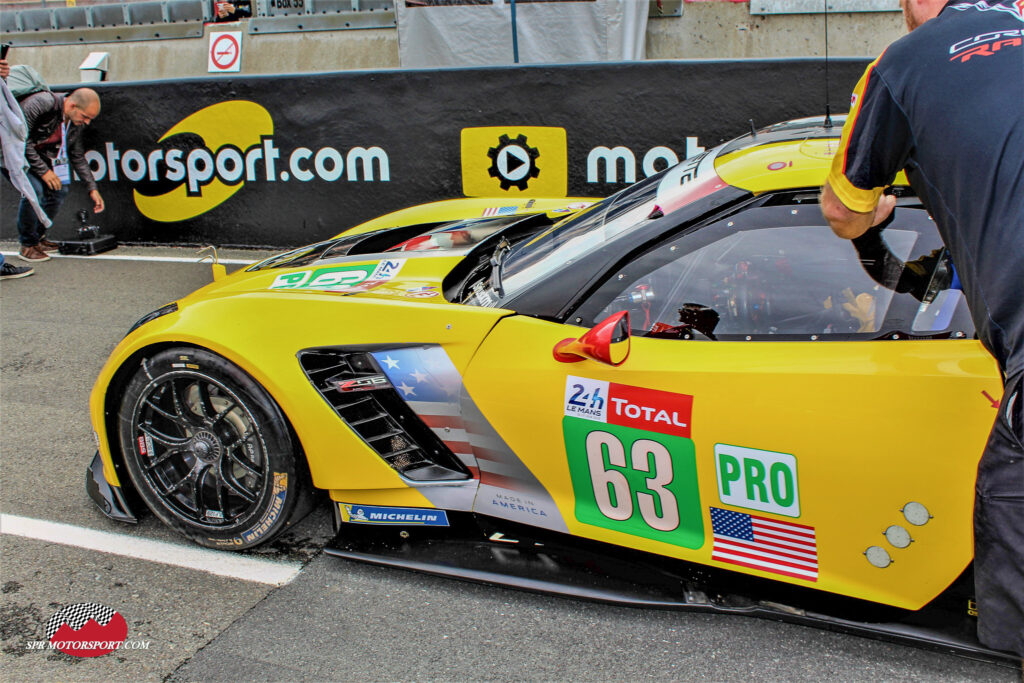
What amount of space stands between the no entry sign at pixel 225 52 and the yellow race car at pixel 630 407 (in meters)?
8.42

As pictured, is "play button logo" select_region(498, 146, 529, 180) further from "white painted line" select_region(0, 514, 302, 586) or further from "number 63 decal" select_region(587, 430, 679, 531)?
"number 63 decal" select_region(587, 430, 679, 531)

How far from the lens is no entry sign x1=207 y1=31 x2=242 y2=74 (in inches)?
408

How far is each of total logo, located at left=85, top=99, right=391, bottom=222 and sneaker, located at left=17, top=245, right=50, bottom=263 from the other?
32.4 inches

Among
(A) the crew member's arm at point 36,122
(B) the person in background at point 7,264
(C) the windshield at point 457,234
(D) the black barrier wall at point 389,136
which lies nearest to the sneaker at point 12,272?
(B) the person in background at point 7,264

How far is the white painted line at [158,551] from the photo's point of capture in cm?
280

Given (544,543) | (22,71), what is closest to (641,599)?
(544,543)

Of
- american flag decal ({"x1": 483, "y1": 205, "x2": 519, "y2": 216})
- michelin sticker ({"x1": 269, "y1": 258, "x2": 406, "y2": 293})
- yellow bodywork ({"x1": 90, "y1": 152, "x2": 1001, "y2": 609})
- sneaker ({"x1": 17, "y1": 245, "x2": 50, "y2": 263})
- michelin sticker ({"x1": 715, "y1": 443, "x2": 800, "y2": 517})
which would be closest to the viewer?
yellow bodywork ({"x1": 90, "y1": 152, "x2": 1001, "y2": 609})

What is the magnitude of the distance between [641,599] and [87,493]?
2157mm

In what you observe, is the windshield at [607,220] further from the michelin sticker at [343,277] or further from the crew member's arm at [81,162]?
the crew member's arm at [81,162]

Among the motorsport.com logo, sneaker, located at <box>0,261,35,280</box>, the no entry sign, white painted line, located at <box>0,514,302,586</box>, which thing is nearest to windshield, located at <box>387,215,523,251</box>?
white painted line, located at <box>0,514,302,586</box>

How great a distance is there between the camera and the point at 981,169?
5.25 ft

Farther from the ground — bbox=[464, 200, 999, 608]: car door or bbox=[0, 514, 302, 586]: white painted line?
bbox=[464, 200, 999, 608]: car door

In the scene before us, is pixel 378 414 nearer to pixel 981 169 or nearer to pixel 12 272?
pixel 981 169

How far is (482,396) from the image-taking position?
2402mm
